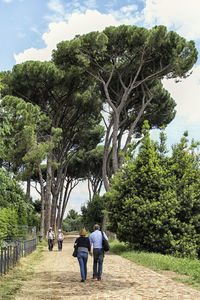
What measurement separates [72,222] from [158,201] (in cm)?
5271

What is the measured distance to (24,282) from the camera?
329 inches

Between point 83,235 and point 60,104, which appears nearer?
point 83,235

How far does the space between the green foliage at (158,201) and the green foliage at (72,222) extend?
4900 cm

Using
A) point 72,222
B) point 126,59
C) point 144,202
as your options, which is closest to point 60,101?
point 126,59

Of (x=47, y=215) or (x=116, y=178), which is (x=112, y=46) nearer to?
(x=116, y=178)

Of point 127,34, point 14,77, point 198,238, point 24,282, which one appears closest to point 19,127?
point 14,77

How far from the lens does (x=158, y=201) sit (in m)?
14.7

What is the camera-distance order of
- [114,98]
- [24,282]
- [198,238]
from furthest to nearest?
[114,98] → [198,238] → [24,282]

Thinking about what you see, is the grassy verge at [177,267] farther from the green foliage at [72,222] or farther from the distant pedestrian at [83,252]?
the green foliage at [72,222]

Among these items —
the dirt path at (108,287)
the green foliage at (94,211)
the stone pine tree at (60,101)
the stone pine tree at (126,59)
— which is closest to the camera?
the dirt path at (108,287)

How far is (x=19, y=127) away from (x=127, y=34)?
30.8 ft

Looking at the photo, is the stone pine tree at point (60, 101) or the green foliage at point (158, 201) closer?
the green foliage at point (158, 201)

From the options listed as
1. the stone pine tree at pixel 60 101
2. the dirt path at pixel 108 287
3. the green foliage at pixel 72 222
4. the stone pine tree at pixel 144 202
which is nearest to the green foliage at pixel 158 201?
the stone pine tree at pixel 144 202

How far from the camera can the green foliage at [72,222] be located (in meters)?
64.6
